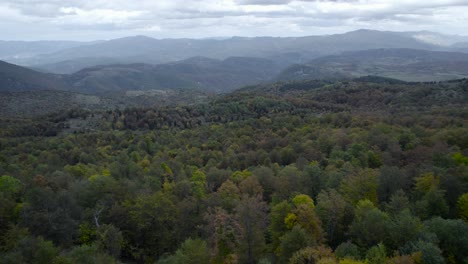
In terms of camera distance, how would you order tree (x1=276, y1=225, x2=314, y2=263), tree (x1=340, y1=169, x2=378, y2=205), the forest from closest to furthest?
the forest → tree (x1=276, y1=225, x2=314, y2=263) → tree (x1=340, y1=169, x2=378, y2=205)

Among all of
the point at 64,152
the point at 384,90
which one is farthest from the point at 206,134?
the point at 384,90

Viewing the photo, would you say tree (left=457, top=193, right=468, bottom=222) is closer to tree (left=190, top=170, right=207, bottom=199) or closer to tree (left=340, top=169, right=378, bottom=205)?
tree (left=340, top=169, right=378, bottom=205)

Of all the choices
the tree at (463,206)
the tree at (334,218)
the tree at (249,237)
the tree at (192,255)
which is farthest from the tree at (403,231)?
A: the tree at (192,255)

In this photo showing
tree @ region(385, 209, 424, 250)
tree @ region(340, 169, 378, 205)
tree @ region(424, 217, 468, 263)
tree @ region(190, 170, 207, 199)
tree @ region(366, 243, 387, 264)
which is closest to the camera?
tree @ region(366, 243, 387, 264)

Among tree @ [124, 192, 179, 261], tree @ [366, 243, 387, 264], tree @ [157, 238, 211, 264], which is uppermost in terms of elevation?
tree @ [366, 243, 387, 264]

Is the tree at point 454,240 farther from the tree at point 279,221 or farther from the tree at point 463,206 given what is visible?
the tree at point 279,221

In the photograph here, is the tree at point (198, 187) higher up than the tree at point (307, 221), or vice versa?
the tree at point (307, 221)

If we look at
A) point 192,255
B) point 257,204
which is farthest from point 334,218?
point 192,255

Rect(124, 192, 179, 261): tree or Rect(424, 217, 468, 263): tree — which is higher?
Rect(424, 217, 468, 263): tree

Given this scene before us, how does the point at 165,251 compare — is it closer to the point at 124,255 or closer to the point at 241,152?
the point at 124,255

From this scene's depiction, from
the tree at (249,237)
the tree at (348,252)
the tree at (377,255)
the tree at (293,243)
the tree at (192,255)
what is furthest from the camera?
the tree at (249,237)

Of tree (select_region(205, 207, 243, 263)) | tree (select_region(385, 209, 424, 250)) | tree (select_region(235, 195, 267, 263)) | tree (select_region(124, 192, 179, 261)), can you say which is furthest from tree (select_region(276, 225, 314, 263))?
tree (select_region(124, 192, 179, 261))
